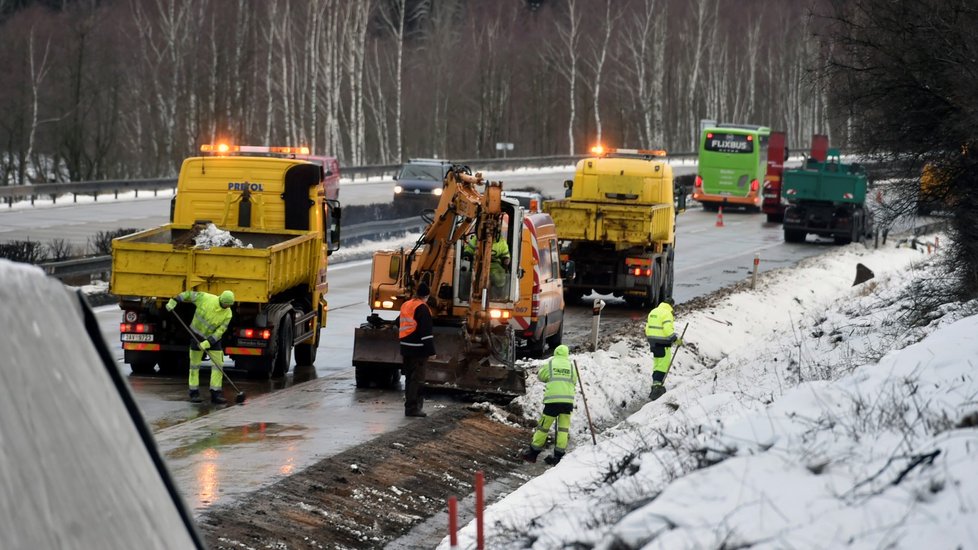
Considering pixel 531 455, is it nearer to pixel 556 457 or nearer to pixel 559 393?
pixel 556 457

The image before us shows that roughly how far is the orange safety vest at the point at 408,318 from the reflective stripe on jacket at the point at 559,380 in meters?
1.96

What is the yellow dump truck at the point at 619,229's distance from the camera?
86.5 ft

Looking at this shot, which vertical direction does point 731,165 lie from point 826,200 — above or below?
above

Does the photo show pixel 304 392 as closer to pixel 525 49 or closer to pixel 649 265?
pixel 649 265

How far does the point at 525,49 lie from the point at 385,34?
9995mm

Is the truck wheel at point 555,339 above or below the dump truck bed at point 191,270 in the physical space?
below

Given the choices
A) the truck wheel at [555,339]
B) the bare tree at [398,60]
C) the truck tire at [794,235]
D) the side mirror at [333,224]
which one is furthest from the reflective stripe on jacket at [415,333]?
the bare tree at [398,60]

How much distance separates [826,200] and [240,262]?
28.9 meters

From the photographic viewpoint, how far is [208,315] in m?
15.6

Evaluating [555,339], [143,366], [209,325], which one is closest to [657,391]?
[555,339]

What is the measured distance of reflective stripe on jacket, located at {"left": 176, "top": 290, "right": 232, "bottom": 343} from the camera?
15.6m

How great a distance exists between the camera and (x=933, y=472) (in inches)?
266

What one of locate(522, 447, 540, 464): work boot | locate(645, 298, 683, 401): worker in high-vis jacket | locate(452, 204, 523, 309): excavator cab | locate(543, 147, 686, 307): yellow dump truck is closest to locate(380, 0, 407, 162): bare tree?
locate(543, 147, 686, 307): yellow dump truck

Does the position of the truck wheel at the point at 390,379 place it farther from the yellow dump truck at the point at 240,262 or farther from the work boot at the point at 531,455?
the work boot at the point at 531,455
